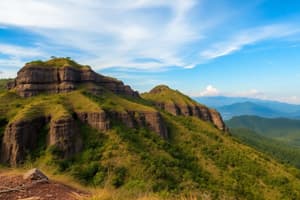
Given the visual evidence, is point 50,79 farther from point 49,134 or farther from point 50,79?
point 49,134

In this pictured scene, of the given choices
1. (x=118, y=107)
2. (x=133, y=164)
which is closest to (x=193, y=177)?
(x=133, y=164)

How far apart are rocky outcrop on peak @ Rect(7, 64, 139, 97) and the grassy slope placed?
8.22ft

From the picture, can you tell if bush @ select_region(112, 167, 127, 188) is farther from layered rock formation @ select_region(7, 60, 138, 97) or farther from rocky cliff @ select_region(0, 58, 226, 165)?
layered rock formation @ select_region(7, 60, 138, 97)

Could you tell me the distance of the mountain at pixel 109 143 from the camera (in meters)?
33.9

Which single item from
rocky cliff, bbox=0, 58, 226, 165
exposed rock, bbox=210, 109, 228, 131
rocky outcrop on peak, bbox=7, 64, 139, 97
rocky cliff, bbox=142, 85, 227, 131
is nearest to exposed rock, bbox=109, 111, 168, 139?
rocky cliff, bbox=0, 58, 226, 165

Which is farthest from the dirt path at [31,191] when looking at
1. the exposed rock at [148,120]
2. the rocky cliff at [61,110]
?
the exposed rock at [148,120]

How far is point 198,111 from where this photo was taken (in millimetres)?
79812

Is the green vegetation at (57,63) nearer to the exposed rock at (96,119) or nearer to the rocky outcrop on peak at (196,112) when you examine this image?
the exposed rock at (96,119)

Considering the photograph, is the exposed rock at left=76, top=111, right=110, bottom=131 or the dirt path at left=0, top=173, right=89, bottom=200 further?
the exposed rock at left=76, top=111, right=110, bottom=131

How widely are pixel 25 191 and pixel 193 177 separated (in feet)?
118

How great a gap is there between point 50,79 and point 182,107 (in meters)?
40.1

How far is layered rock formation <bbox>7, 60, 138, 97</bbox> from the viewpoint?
50562 millimetres

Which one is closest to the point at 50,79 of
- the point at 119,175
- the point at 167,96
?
the point at 119,175

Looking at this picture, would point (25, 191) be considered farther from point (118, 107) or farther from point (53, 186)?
point (118, 107)
